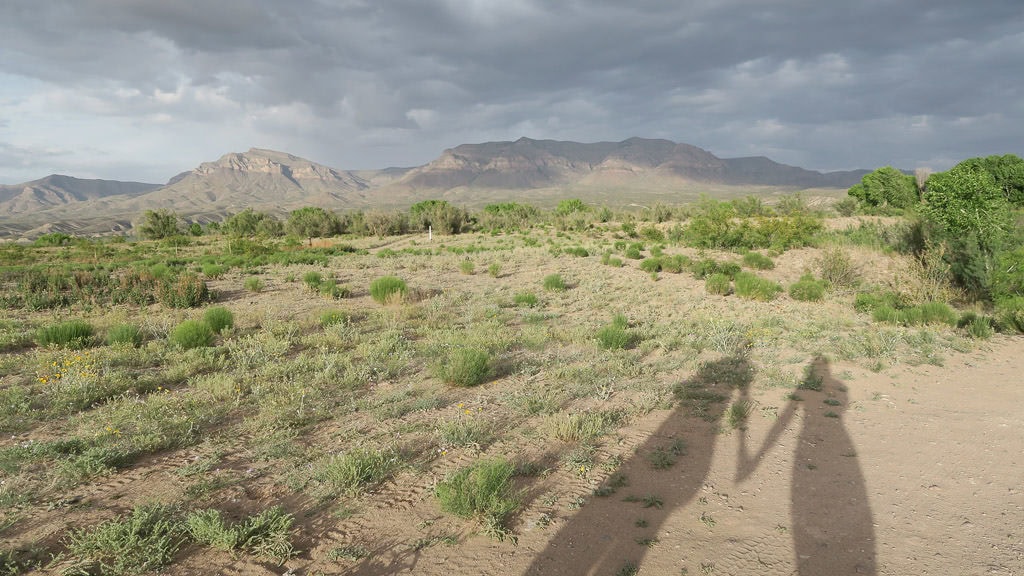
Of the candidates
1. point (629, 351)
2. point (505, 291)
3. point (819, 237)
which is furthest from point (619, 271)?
point (819, 237)

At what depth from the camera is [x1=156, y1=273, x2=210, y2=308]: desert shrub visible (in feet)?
40.7

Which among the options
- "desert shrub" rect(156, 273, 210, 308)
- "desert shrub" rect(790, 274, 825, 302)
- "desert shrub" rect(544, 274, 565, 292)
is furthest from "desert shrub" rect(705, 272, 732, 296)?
"desert shrub" rect(156, 273, 210, 308)

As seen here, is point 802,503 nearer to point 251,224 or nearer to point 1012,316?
point 1012,316

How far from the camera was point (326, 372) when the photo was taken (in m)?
6.96

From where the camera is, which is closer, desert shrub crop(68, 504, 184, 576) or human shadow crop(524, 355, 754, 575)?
desert shrub crop(68, 504, 184, 576)

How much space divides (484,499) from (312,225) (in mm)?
58797

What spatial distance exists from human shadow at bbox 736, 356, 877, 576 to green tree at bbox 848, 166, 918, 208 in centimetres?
4177

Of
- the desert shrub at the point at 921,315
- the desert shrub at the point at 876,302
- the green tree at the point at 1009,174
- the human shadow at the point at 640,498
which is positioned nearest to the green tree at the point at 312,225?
the desert shrub at the point at 876,302

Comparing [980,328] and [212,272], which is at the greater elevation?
[212,272]

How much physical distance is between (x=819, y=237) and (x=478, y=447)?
89.5 ft

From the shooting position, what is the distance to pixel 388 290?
44.7 ft

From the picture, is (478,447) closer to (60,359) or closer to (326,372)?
(326,372)

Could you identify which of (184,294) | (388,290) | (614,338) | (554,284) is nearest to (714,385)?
(614,338)

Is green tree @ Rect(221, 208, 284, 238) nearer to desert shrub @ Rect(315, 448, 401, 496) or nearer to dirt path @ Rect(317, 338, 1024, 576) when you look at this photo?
desert shrub @ Rect(315, 448, 401, 496)
